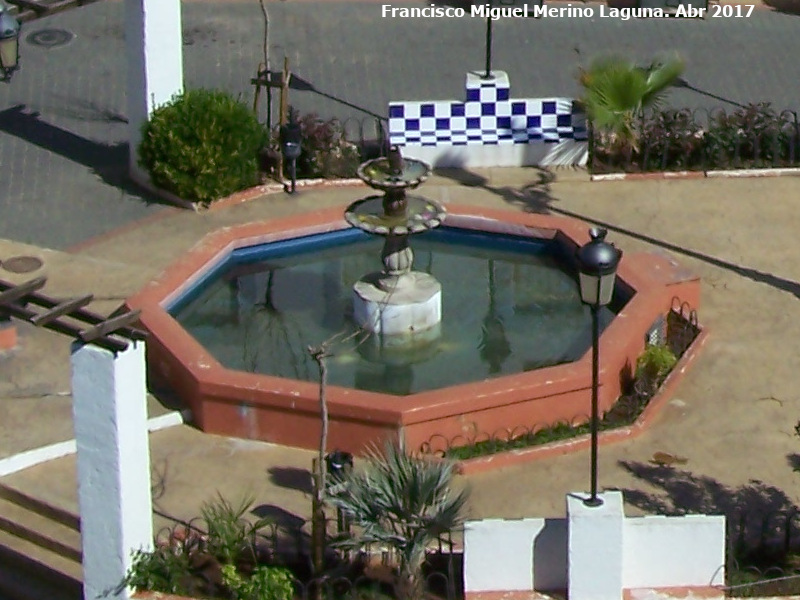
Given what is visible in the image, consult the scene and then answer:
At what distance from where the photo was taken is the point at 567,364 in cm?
1825

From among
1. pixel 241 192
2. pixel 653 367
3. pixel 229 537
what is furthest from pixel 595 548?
pixel 241 192

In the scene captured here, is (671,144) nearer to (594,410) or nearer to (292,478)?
(292,478)

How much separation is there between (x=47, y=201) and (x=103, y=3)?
18.5 feet

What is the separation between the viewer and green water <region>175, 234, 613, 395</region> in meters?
18.8

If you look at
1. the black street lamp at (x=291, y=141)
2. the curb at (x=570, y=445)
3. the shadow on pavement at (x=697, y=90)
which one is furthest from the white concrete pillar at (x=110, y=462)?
the shadow on pavement at (x=697, y=90)

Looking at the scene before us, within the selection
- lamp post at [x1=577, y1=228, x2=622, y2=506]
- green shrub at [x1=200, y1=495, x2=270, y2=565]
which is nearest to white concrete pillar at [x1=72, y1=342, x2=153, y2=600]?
green shrub at [x1=200, y1=495, x2=270, y2=565]

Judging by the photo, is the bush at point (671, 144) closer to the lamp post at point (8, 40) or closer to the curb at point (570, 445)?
the curb at point (570, 445)

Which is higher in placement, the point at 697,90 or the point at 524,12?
the point at 524,12

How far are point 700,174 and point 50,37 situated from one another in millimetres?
8230

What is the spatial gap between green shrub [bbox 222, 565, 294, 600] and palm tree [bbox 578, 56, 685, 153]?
8.07 metres

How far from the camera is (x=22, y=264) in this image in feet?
68.0

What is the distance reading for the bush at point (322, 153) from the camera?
22281mm

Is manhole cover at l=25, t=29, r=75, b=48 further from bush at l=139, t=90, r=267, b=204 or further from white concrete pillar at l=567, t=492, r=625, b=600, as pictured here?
white concrete pillar at l=567, t=492, r=625, b=600

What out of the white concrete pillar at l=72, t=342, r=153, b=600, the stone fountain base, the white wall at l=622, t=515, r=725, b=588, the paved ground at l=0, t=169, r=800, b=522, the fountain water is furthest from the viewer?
the stone fountain base
